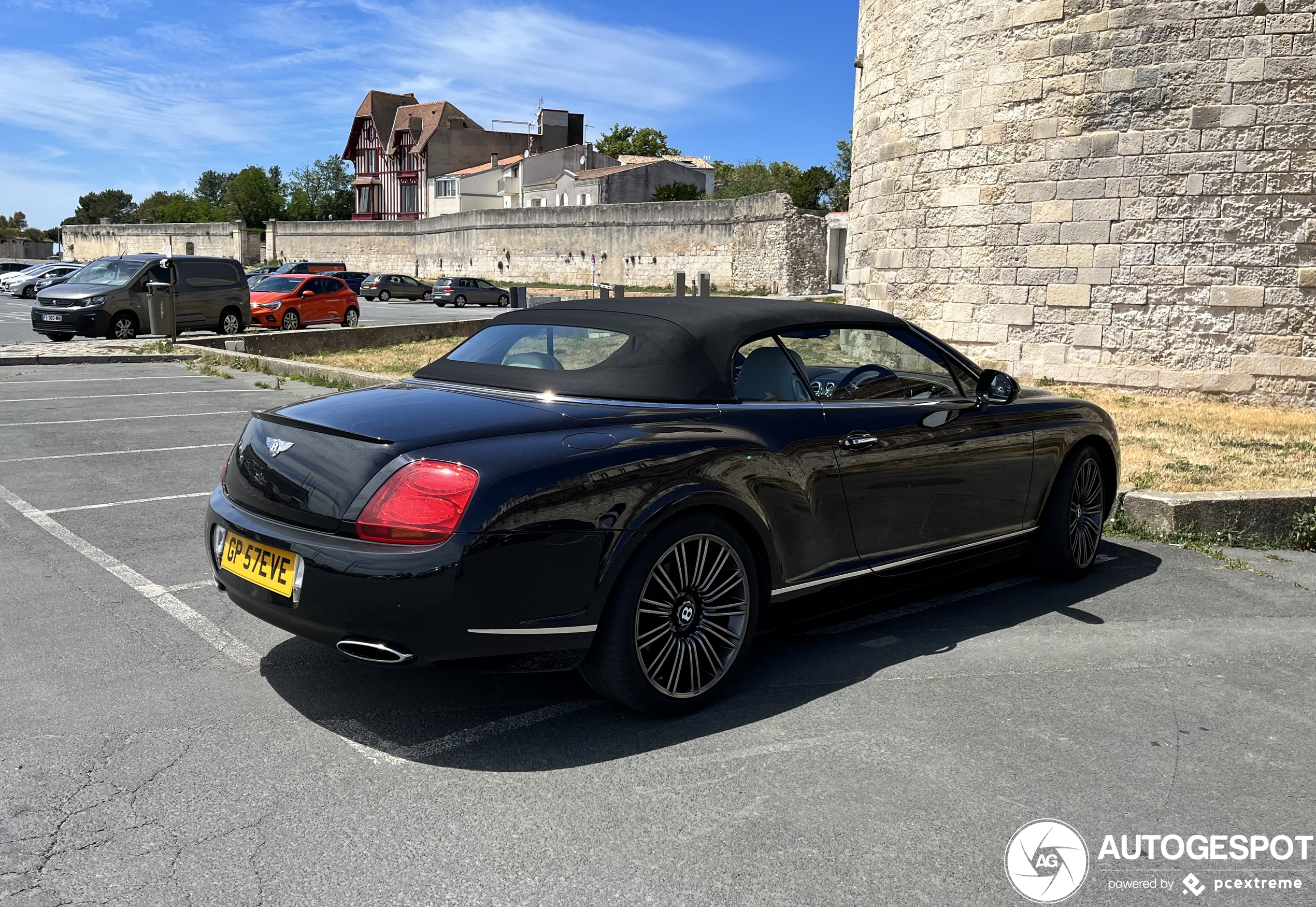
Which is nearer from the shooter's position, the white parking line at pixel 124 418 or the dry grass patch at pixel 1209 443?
the dry grass patch at pixel 1209 443

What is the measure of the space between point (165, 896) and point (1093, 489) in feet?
15.6

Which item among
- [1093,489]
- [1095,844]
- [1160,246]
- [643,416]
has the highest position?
[1160,246]

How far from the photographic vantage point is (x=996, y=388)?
5.07m

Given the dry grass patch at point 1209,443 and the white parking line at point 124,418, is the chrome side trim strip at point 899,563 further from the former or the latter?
the white parking line at point 124,418

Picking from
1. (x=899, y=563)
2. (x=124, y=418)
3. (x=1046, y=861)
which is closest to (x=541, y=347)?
(x=899, y=563)

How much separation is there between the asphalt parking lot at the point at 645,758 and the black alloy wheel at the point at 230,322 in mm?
17672

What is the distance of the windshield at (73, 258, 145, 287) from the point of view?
20.6 metres

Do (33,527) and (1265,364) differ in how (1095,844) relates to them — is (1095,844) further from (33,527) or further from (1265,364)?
(1265,364)

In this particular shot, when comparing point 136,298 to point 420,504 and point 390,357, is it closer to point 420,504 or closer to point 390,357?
point 390,357

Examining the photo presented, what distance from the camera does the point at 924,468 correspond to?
4590 mm

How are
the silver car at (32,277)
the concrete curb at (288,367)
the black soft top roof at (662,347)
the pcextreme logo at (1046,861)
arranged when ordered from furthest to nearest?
the silver car at (32,277) → the concrete curb at (288,367) → the black soft top roof at (662,347) → the pcextreme logo at (1046,861)

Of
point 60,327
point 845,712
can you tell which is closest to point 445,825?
point 845,712

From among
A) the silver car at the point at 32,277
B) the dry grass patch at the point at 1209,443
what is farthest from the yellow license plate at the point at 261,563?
the silver car at the point at 32,277

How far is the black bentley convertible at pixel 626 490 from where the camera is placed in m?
3.29
